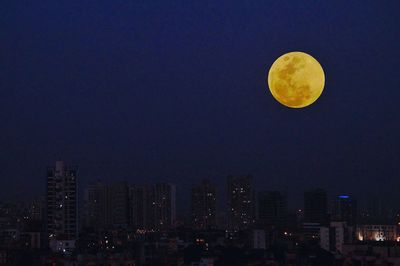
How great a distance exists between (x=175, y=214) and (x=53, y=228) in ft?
26.2

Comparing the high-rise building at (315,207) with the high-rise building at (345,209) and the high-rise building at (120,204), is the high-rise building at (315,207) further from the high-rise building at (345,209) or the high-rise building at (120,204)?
the high-rise building at (120,204)

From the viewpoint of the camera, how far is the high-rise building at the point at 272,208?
26406 millimetres

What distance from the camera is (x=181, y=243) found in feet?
58.2

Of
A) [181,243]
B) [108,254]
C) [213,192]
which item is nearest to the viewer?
[108,254]

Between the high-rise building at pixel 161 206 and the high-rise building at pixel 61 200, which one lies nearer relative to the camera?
the high-rise building at pixel 61 200

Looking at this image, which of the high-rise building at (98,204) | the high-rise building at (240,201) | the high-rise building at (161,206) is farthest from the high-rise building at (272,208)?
the high-rise building at (98,204)

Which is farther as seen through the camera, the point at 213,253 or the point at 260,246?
the point at 260,246

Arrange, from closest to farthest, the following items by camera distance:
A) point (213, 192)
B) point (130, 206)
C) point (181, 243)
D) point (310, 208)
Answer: point (181, 243) < point (310, 208) < point (130, 206) < point (213, 192)

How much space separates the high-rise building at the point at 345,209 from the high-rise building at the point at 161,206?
19.3 feet

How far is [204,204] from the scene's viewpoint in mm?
27672

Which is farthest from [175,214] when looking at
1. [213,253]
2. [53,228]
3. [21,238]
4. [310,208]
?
[213,253]

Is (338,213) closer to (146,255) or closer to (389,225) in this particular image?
(389,225)

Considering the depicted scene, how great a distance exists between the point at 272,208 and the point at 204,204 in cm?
256

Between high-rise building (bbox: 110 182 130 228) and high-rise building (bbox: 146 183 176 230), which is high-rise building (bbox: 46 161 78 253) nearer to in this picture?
high-rise building (bbox: 110 182 130 228)
